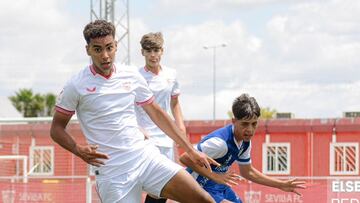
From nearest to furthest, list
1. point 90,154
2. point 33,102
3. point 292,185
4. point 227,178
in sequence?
1. point 90,154
2. point 227,178
3. point 292,185
4. point 33,102

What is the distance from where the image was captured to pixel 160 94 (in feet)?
37.2

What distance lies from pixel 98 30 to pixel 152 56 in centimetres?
282

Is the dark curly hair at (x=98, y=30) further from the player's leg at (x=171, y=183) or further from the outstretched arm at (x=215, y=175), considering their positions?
the outstretched arm at (x=215, y=175)

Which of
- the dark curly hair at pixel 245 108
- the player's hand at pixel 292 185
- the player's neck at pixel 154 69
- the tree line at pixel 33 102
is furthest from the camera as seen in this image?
the tree line at pixel 33 102

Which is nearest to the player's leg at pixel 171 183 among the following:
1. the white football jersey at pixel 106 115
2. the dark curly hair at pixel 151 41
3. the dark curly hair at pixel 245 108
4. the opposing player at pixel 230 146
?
the white football jersey at pixel 106 115

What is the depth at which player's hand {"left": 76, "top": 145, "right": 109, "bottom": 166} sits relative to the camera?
8148 mm

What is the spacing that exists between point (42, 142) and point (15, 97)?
50182 mm

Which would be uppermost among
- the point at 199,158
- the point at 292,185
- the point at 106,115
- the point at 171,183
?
the point at 106,115

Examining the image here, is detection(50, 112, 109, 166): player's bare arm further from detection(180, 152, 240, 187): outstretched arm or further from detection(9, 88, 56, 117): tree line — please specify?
detection(9, 88, 56, 117): tree line

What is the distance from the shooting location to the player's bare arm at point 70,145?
8.16 metres

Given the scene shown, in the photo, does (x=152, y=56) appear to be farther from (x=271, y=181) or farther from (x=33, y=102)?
(x=33, y=102)

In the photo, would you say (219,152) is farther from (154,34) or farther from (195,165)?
(154,34)

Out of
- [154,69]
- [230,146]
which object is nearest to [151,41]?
[154,69]

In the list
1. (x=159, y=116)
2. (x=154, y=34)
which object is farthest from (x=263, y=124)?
(x=159, y=116)
